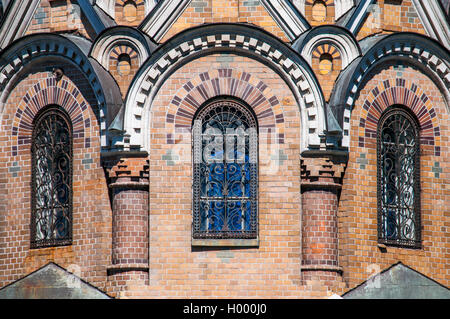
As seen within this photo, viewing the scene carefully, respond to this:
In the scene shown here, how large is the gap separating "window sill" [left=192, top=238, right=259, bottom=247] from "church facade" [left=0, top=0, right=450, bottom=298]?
0.09 feet

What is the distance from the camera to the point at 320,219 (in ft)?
94.6

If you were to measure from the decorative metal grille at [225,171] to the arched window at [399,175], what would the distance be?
2.80 m

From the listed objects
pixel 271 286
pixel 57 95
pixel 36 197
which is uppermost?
pixel 57 95

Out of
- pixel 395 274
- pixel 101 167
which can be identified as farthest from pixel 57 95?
pixel 395 274

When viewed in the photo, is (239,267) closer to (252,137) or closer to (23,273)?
(252,137)

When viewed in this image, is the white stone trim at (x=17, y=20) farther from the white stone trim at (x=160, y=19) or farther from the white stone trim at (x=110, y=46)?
the white stone trim at (x=160, y=19)

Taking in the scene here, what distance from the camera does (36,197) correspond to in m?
30.2

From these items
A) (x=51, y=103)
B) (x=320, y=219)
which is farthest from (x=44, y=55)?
(x=320, y=219)

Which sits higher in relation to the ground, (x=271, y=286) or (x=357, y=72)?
(x=357, y=72)

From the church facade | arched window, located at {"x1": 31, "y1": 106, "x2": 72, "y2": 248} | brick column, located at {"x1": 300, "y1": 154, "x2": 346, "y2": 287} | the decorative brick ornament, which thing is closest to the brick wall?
the church facade

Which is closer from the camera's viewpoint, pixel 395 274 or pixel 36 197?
pixel 395 274

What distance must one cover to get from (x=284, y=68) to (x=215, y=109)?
1.62m

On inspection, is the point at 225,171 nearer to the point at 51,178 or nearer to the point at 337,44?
the point at 337,44

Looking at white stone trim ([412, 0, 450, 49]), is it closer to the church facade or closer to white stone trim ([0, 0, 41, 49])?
the church facade
